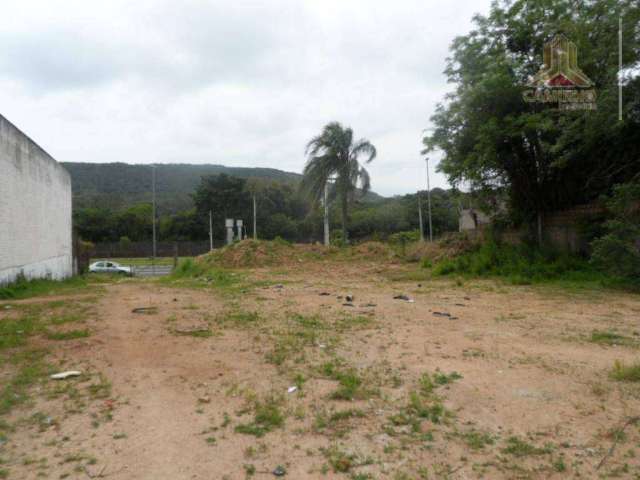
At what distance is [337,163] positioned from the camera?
22.3 m

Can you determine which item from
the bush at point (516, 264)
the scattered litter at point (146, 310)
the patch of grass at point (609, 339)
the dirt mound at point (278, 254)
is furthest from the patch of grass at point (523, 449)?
the dirt mound at point (278, 254)

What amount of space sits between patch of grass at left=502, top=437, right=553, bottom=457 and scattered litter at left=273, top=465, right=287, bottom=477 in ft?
4.54

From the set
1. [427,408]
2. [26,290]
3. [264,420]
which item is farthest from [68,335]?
[26,290]

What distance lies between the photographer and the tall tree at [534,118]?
11078mm

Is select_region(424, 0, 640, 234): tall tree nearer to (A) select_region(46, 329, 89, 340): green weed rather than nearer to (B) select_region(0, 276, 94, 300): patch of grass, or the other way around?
(A) select_region(46, 329, 89, 340): green weed

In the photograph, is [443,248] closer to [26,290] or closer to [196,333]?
[196,333]

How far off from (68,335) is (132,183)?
71.1 m

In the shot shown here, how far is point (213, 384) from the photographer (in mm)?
4090

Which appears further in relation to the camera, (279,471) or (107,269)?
(107,269)

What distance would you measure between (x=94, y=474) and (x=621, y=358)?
16.2 ft

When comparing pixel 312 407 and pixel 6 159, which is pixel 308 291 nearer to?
pixel 312 407

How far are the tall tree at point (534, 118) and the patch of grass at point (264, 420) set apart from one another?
10486mm

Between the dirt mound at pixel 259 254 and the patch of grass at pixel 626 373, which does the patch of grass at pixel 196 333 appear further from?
the dirt mound at pixel 259 254

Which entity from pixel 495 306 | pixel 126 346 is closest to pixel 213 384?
pixel 126 346
